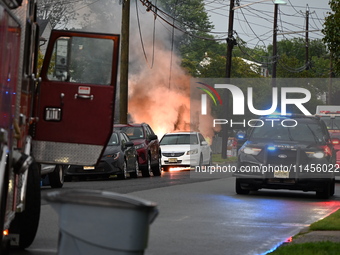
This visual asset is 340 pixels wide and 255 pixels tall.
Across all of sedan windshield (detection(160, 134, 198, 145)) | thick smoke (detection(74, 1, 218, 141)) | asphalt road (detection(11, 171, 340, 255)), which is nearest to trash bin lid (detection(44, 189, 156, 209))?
asphalt road (detection(11, 171, 340, 255))

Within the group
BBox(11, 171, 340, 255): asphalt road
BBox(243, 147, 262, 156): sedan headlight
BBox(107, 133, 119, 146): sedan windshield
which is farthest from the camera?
BBox(107, 133, 119, 146): sedan windshield

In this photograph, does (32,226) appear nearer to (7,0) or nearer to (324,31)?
(7,0)

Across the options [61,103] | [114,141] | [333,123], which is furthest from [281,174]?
[333,123]

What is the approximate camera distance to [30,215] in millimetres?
10633

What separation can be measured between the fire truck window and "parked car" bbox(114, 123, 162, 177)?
18.2m

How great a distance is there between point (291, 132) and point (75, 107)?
10586 mm

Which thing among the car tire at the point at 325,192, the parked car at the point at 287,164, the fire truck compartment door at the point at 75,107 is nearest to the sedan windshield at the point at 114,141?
the parked car at the point at 287,164

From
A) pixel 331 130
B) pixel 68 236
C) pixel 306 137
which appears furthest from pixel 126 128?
pixel 68 236

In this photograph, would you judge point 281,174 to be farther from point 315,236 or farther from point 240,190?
point 315,236

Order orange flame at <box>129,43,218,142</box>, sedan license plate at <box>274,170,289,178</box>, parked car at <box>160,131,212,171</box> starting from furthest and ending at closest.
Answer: orange flame at <box>129,43,218,142</box> → parked car at <box>160,131,212,171</box> → sedan license plate at <box>274,170,289,178</box>

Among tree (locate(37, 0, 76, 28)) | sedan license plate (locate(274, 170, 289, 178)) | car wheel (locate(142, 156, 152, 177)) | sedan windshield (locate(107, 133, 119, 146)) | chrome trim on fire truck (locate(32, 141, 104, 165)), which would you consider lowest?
car wheel (locate(142, 156, 152, 177))

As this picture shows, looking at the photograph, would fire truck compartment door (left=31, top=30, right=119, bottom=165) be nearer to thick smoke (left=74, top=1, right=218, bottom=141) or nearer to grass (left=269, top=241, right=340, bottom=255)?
grass (left=269, top=241, right=340, bottom=255)

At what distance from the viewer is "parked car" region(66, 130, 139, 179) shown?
26.8 m

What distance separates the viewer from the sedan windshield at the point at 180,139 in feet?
126
